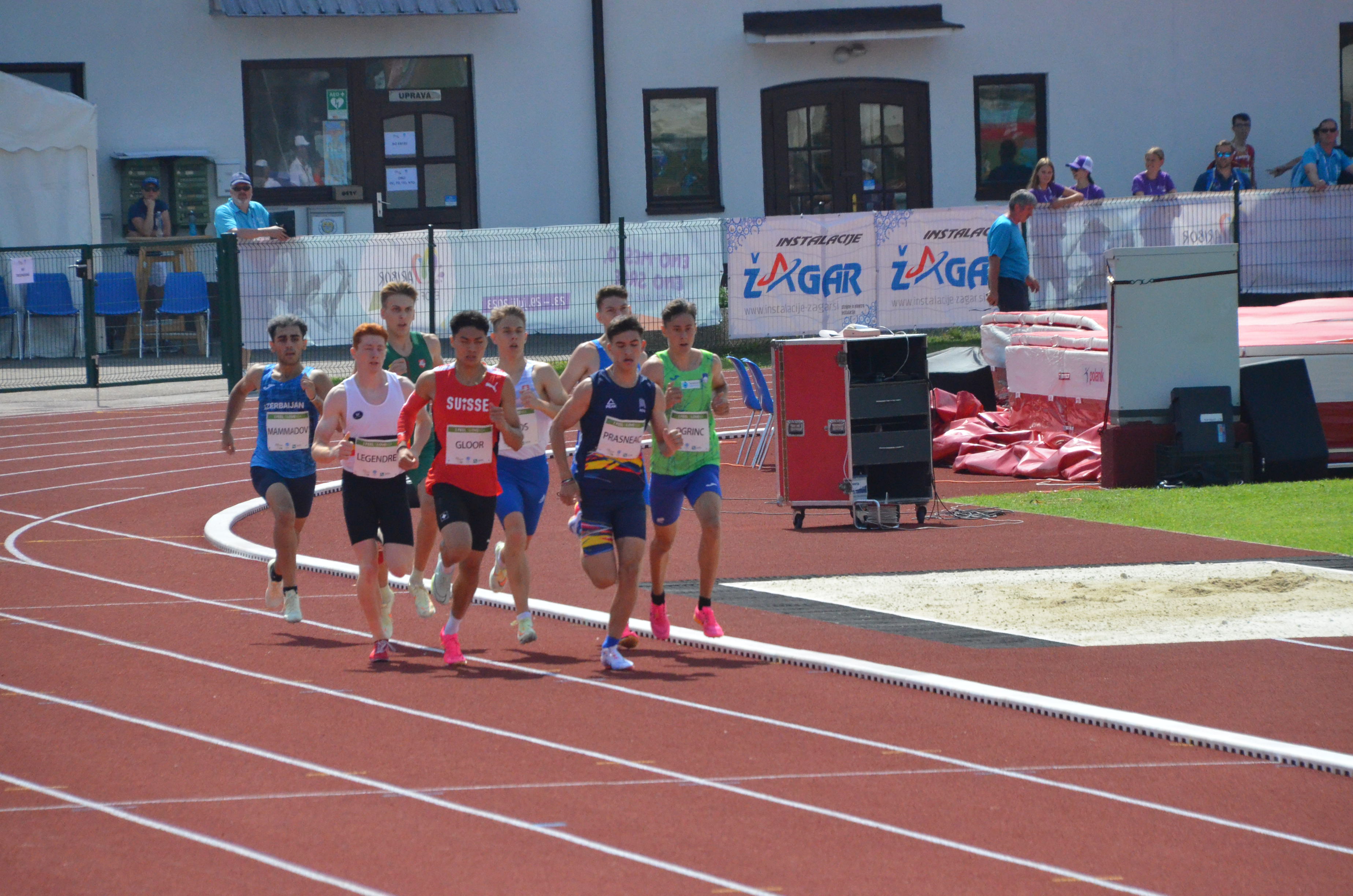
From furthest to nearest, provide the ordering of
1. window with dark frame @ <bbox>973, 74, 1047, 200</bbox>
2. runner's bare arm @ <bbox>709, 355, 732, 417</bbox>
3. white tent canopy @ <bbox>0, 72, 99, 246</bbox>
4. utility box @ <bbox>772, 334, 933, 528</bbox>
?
window with dark frame @ <bbox>973, 74, 1047, 200</bbox> → white tent canopy @ <bbox>0, 72, 99, 246</bbox> → utility box @ <bbox>772, 334, 933, 528</bbox> → runner's bare arm @ <bbox>709, 355, 732, 417</bbox>

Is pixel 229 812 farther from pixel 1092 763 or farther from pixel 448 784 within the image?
pixel 1092 763

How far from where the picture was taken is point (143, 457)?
16938mm

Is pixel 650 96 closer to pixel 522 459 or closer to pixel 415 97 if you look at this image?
pixel 415 97

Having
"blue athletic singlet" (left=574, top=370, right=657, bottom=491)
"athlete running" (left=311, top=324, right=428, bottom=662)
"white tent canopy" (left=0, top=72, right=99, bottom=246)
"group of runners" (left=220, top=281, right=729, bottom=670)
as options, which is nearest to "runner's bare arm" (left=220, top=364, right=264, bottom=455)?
"group of runners" (left=220, top=281, right=729, bottom=670)

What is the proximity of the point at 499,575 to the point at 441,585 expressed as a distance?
3.66 ft

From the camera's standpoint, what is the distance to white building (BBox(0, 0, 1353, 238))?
25.2 metres

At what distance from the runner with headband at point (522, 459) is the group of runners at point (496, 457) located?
0.03 feet

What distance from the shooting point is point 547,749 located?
664 centimetres

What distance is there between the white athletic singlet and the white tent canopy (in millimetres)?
15596

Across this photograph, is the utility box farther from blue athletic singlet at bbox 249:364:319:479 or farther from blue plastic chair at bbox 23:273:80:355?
blue plastic chair at bbox 23:273:80:355

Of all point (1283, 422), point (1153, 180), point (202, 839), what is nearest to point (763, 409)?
point (1283, 422)

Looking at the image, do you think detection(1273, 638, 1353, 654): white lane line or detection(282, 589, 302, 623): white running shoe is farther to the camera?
detection(282, 589, 302, 623): white running shoe

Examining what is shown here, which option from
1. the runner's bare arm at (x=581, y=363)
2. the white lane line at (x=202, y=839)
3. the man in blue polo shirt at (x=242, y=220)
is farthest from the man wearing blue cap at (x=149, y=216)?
the white lane line at (x=202, y=839)

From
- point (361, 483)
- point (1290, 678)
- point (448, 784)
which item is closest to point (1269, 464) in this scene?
point (1290, 678)
